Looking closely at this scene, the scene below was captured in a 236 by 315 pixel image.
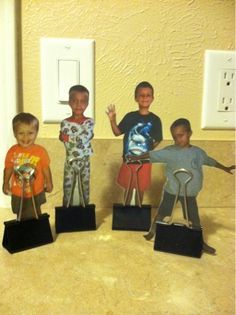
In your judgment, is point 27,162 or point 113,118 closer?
point 27,162

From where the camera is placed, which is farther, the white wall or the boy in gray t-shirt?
the white wall

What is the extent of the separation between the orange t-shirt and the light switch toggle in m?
0.17

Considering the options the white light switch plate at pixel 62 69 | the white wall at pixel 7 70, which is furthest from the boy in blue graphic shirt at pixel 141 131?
the white wall at pixel 7 70

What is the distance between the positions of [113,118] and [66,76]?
0.42 ft

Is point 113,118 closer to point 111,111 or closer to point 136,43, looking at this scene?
point 111,111

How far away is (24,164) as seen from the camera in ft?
1.60

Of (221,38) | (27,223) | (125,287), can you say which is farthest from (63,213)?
(221,38)

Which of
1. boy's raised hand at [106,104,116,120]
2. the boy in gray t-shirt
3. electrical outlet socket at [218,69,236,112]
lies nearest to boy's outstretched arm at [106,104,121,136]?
boy's raised hand at [106,104,116,120]

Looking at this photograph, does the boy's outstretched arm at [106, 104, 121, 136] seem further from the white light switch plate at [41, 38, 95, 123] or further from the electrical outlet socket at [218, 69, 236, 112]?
the electrical outlet socket at [218, 69, 236, 112]

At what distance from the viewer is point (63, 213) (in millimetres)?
535

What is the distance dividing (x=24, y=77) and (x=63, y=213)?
0.95ft

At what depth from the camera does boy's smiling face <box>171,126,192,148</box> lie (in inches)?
19.1

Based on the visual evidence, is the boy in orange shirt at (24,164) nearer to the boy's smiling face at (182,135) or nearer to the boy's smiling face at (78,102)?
the boy's smiling face at (78,102)

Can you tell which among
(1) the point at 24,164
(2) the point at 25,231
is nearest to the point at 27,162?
(1) the point at 24,164
